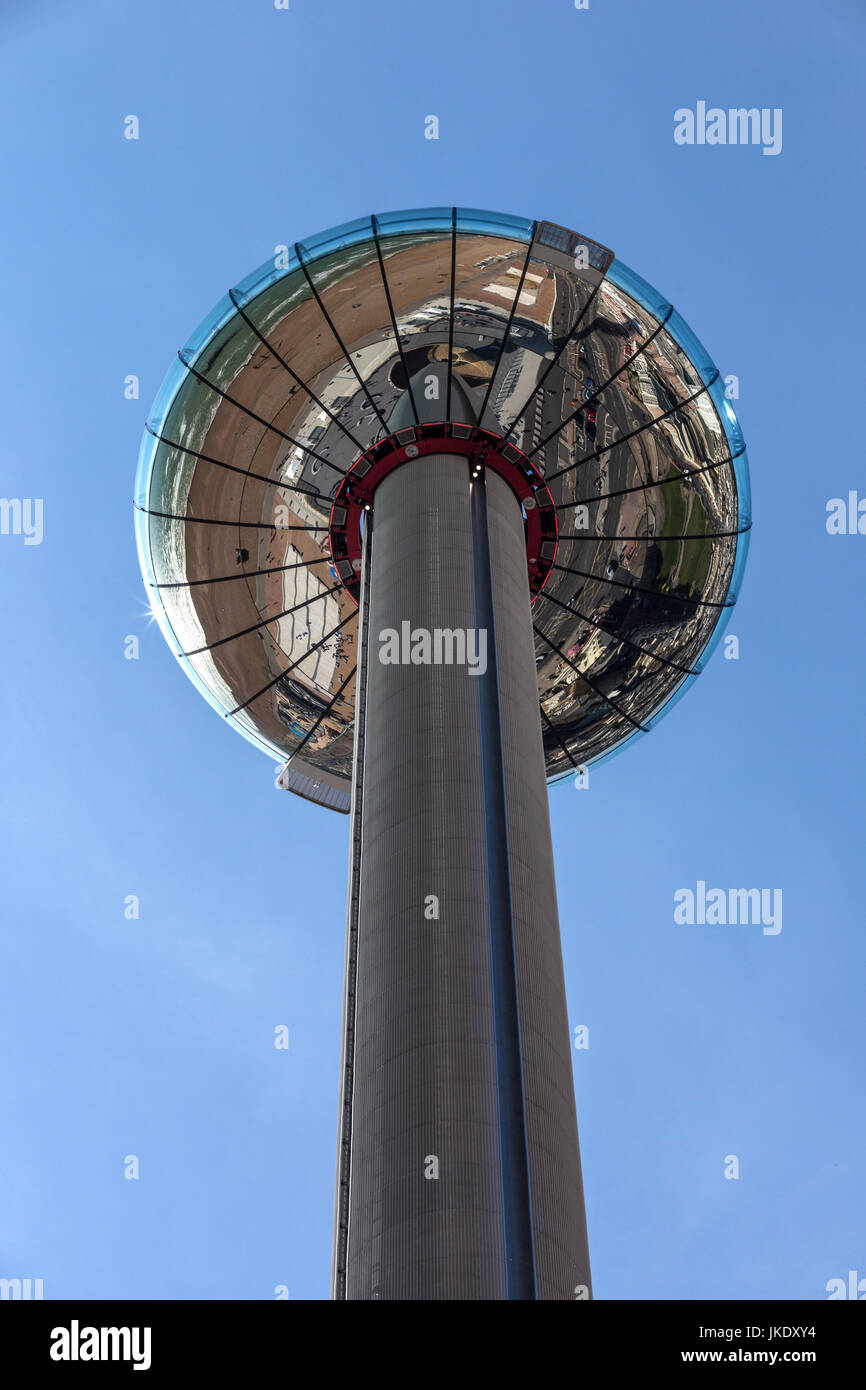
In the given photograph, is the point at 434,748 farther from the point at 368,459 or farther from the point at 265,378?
the point at 265,378

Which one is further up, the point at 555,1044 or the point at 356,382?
the point at 356,382

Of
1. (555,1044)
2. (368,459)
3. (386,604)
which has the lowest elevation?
(555,1044)

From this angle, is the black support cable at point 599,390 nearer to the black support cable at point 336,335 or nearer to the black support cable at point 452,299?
the black support cable at point 452,299

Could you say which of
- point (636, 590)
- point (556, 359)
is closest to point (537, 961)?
point (636, 590)

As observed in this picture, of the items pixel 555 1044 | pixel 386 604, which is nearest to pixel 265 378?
pixel 386 604

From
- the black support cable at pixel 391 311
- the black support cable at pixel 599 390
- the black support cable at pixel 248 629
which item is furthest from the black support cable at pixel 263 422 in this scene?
the black support cable at pixel 599 390

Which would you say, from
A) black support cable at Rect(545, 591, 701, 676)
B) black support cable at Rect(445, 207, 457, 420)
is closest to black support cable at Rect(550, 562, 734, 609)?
black support cable at Rect(545, 591, 701, 676)
